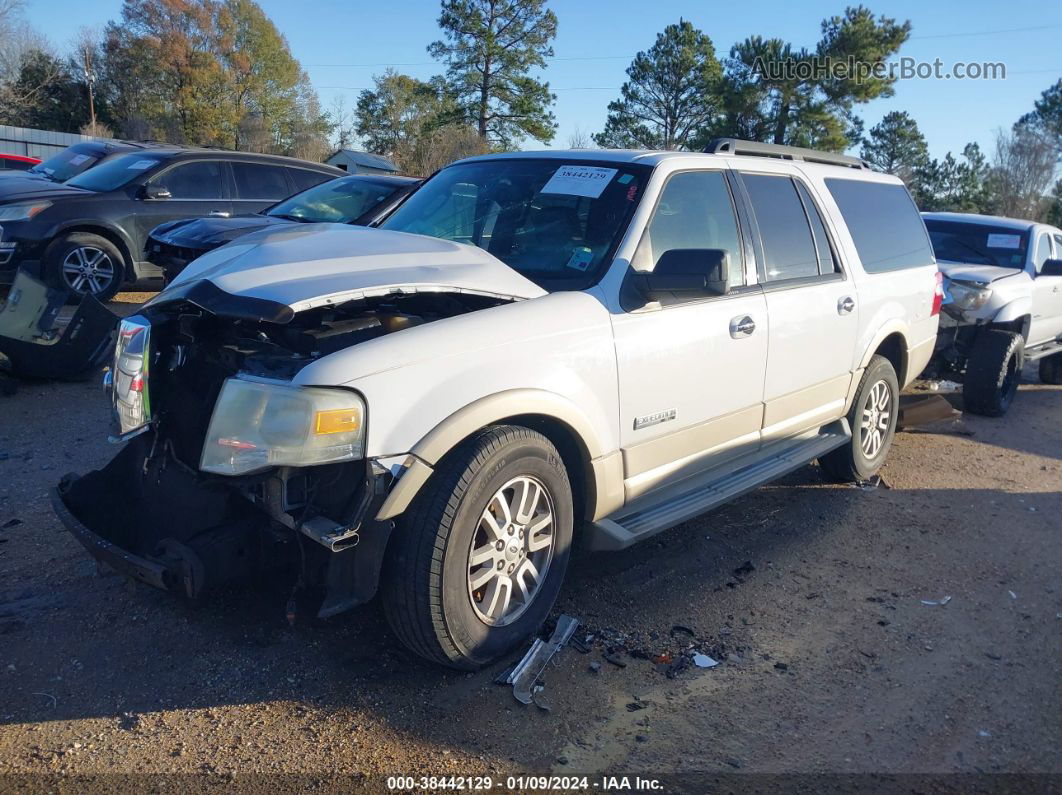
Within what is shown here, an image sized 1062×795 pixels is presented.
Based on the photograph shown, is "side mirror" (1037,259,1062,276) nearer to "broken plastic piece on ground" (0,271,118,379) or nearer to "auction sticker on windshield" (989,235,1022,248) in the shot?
"auction sticker on windshield" (989,235,1022,248)

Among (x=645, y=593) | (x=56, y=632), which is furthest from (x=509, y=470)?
(x=56, y=632)

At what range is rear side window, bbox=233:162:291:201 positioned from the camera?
10.3m

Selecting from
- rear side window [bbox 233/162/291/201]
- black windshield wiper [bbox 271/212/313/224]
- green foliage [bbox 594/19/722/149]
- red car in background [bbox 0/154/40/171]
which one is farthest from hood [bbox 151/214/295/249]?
green foliage [bbox 594/19/722/149]

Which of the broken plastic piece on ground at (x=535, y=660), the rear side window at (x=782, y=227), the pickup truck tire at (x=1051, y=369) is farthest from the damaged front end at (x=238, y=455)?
the pickup truck tire at (x=1051, y=369)

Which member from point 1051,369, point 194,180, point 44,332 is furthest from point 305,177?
point 1051,369

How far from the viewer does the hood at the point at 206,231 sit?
8.01 metres

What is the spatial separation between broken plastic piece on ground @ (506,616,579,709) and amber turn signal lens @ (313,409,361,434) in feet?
3.91

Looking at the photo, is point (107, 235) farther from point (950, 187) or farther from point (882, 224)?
point (950, 187)

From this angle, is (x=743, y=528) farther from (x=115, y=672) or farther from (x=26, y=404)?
(x=26, y=404)

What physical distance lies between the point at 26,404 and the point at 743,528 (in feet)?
17.2

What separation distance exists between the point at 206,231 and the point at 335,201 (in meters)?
1.58

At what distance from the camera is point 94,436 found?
5691mm

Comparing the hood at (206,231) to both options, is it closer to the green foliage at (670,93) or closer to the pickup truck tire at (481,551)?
the pickup truck tire at (481,551)

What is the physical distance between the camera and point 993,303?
7.77 metres
